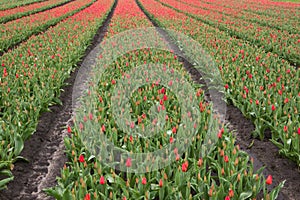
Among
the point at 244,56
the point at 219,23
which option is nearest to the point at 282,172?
the point at 244,56

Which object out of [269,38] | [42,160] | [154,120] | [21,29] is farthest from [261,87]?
[21,29]

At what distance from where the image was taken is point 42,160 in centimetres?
479

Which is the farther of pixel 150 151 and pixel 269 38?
pixel 269 38

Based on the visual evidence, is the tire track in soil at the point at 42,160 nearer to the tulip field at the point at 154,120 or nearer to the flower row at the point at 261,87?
the tulip field at the point at 154,120

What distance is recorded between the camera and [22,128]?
4.79 m

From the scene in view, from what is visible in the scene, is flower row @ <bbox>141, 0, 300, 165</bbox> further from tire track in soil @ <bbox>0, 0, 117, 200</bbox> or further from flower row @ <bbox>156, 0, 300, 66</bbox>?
tire track in soil @ <bbox>0, 0, 117, 200</bbox>

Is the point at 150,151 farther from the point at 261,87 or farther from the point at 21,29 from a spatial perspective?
the point at 21,29

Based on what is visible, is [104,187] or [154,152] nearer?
[104,187]

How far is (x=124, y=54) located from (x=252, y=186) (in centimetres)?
648

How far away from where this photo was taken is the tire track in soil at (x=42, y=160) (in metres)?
4.01

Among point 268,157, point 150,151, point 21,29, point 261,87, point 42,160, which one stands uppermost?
point 21,29

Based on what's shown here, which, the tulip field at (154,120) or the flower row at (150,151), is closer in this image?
the flower row at (150,151)

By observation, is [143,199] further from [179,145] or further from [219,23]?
[219,23]

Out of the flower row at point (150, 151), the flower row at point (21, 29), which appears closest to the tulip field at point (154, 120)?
the flower row at point (150, 151)
